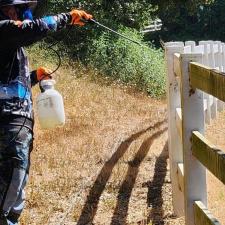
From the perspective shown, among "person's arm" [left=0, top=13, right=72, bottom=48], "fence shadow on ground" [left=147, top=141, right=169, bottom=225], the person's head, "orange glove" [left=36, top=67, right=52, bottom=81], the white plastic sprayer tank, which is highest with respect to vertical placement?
the person's head

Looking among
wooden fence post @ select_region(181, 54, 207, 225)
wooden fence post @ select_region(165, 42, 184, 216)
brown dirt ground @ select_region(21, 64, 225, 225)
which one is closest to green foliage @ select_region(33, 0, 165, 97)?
brown dirt ground @ select_region(21, 64, 225, 225)

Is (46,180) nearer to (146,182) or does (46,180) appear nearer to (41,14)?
(146,182)

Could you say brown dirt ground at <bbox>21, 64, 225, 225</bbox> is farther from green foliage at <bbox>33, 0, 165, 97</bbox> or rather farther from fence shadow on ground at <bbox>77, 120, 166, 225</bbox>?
green foliage at <bbox>33, 0, 165, 97</bbox>

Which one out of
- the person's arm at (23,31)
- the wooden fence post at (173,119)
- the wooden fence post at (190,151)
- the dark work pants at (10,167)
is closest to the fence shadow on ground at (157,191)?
the wooden fence post at (173,119)

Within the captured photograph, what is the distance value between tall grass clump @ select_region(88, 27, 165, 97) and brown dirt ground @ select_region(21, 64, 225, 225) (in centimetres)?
578

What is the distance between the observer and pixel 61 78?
14.8m

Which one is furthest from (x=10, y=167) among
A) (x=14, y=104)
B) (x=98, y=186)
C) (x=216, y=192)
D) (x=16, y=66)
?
(x=216, y=192)

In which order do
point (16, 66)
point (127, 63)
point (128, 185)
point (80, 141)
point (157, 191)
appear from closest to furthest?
1. point (16, 66)
2. point (157, 191)
3. point (128, 185)
4. point (80, 141)
5. point (127, 63)

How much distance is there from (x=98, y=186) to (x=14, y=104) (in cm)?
218

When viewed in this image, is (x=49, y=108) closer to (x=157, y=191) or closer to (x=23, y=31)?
(x=23, y=31)

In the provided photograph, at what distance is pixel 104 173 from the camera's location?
6750 millimetres

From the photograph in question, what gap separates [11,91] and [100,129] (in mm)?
5689

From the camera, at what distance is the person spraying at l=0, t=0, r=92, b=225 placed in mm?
4312

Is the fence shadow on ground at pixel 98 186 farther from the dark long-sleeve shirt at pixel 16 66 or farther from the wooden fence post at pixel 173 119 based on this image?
the dark long-sleeve shirt at pixel 16 66
